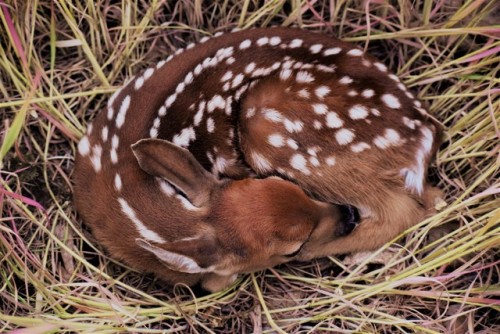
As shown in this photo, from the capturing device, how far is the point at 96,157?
2518 mm

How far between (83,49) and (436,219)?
1785 millimetres

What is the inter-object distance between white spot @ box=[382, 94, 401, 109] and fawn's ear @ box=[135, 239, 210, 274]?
991mm

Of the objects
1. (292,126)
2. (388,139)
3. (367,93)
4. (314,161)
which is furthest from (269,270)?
(367,93)

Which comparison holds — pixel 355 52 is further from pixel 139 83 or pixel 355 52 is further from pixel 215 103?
pixel 139 83

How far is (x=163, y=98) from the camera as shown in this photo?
249cm

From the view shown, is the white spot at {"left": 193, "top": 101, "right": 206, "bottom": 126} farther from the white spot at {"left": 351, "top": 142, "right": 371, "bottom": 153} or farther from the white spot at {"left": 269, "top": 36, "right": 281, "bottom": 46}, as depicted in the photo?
the white spot at {"left": 351, "top": 142, "right": 371, "bottom": 153}

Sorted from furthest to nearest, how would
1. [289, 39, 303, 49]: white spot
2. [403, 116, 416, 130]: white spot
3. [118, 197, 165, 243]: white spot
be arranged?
[289, 39, 303, 49]: white spot < [403, 116, 416, 130]: white spot < [118, 197, 165, 243]: white spot

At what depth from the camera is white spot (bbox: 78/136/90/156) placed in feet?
8.45

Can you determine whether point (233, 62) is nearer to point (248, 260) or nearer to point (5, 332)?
point (248, 260)

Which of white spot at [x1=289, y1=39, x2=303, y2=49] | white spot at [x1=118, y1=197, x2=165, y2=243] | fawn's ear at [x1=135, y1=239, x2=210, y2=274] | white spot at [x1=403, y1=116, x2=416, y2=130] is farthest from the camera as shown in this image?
white spot at [x1=289, y1=39, x2=303, y2=49]

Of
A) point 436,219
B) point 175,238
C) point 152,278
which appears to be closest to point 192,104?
point 175,238

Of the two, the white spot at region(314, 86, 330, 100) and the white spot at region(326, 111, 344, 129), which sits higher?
the white spot at region(314, 86, 330, 100)

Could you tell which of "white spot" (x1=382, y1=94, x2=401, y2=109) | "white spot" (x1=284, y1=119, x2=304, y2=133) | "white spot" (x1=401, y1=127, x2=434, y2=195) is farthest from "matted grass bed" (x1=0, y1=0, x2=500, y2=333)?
"white spot" (x1=284, y1=119, x2=304, y2=133)

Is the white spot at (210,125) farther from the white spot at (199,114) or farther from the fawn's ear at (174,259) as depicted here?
the fawn's ear at (174,259)
